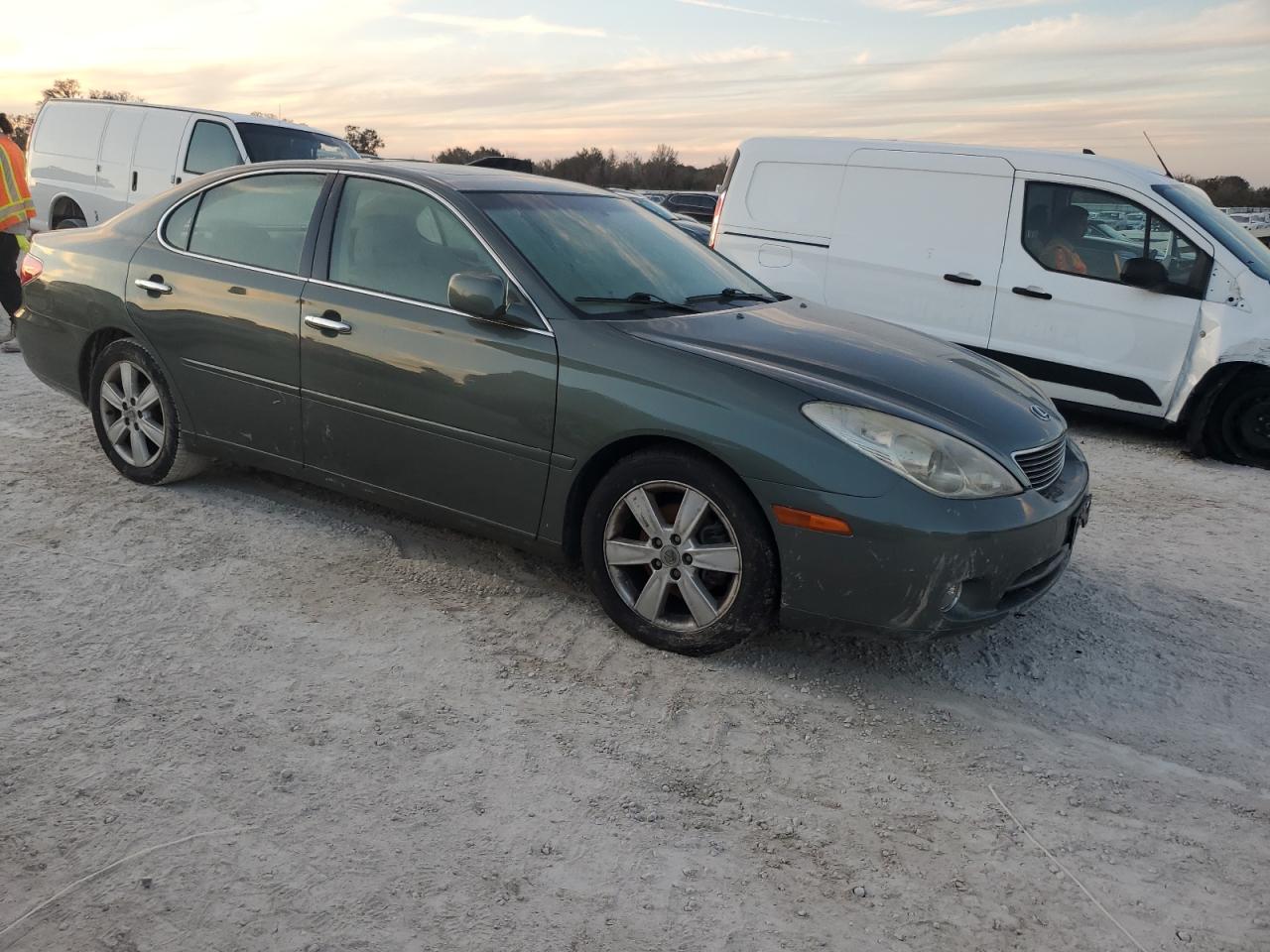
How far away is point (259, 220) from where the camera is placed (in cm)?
462

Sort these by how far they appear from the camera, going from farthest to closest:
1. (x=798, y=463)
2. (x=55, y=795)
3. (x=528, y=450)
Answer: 1. (x=528, y=450)
2. (x=798, y=463)
3. (x=55, y=795)

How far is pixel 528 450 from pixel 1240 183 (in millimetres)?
25346

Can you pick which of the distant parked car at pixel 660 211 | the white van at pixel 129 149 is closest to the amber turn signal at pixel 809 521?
the distant parked car at pixel 660 211

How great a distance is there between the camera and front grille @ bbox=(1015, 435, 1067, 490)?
3.58 metres

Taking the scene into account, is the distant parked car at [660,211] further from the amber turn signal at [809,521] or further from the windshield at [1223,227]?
the windshield at [1223,227]

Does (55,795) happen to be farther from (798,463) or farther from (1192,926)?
(1192,926)

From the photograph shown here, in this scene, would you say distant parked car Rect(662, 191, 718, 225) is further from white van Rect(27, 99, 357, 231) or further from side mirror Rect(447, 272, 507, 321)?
side mirror Rect(447, 272, 507, 321)

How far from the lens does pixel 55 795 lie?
2.73 metres

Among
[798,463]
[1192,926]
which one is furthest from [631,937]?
[798,463]

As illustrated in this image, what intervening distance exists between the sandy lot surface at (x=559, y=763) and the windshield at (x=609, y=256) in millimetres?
1180

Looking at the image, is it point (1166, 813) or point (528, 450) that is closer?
point (1166, 813)

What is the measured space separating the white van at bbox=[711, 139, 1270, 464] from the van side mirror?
4.72 m

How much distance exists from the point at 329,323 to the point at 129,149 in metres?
9.39

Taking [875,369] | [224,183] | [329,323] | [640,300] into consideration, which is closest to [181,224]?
[224,183]
